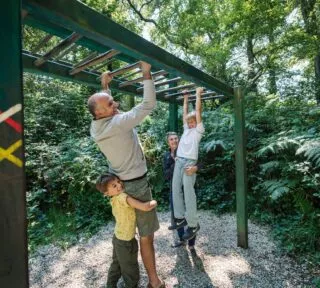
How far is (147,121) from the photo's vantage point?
25.1ft

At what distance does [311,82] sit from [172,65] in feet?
19.2

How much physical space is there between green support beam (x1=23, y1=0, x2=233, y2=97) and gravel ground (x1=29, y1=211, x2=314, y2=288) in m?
2.15

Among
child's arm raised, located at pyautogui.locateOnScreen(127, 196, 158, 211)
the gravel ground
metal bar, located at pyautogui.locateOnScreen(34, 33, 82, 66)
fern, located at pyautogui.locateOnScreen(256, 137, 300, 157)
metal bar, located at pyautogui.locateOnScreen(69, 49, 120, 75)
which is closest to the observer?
metal bar, located at pyautogui.locateOnScreen(34, 33, 82, 66)

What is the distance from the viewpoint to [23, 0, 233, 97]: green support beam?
4.26ft

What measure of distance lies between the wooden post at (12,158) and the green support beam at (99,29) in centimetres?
21

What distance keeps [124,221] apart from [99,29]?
1658 millimetres

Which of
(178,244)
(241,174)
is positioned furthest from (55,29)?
→ (178,244)

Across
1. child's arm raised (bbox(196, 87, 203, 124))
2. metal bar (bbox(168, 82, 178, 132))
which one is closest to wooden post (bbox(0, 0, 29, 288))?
child's arm raised (bbox(196, 87, 203, 124))

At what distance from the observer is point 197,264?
3449 millimetres

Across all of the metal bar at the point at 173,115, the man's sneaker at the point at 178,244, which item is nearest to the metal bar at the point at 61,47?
the metal bar at the point at 173,115

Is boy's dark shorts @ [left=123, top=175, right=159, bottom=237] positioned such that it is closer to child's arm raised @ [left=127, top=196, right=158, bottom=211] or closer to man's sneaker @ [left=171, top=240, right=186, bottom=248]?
child's arm raised @ [left=127, top=196, right=158, bottom=211]

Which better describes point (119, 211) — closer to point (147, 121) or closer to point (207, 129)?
point (207, 129)

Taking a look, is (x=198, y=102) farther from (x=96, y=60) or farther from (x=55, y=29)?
(x=55, y=29)

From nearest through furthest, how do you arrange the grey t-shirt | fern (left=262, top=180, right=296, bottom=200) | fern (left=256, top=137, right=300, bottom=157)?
the grey t-shirt
fern (left=262, top=180, right=296, bottom=200)
fern (left=256, top=137, right=300, bottom=157)
